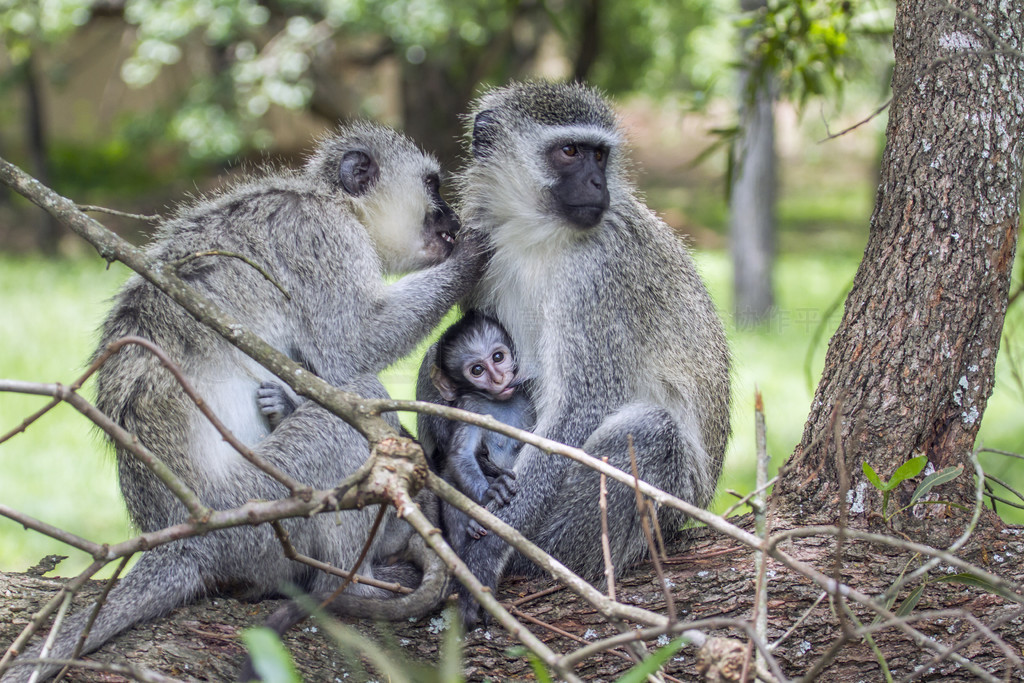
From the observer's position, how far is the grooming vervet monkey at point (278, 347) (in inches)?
115

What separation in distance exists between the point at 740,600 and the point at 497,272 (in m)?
1.60

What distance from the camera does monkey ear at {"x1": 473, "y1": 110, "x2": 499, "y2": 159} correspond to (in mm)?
3840

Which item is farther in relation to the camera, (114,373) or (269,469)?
(114,373)

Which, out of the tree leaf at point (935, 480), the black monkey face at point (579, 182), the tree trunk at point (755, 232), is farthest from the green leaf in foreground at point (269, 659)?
the tree trunk at point (755, 232)

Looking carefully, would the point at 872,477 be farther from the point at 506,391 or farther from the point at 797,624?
the point at 506,391

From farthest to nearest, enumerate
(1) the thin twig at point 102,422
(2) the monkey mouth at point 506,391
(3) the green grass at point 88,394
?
1. (3) the green grass at point 88,394
2. (2) the monkey mouth at point 506,391
3. (1) the thin twig at point 102,422

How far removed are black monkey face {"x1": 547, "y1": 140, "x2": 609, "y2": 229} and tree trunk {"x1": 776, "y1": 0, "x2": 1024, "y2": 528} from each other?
1.04 metres

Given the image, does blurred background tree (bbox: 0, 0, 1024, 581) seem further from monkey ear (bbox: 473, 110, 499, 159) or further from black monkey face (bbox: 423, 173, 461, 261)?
monkey ear (bbox: 473, 110, 499, 159)

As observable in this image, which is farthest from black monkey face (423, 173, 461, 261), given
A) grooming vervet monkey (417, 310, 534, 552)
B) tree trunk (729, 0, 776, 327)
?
tree trunk (729, 0, 776, 327)

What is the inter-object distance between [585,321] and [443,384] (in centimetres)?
67

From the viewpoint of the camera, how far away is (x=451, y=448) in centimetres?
341

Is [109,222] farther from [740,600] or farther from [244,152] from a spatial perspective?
[740,600]

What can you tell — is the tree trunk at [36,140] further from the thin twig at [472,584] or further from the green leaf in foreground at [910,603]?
the green leaf in foreground at [910,603]

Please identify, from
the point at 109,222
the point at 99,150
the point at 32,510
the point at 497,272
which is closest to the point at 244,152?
the point at 109,222
